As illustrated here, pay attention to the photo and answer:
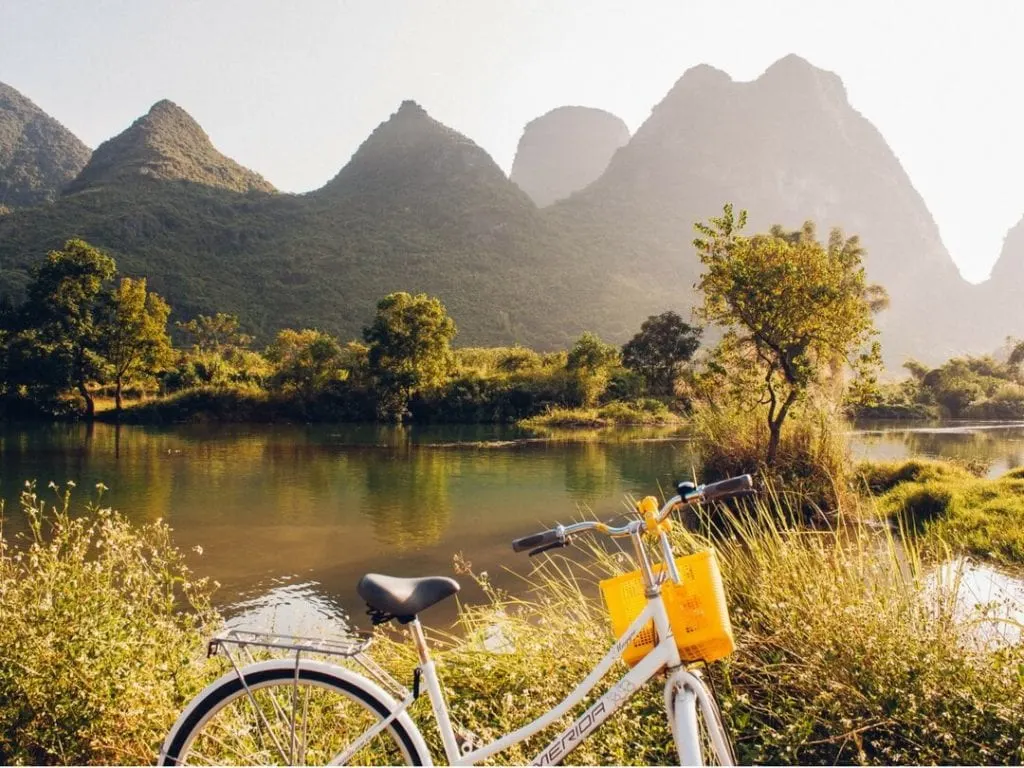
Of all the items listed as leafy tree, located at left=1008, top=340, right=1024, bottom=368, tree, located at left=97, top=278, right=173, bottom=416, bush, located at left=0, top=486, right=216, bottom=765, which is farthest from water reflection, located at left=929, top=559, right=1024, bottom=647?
leafy tree, located at left=1008, top=340, right=1024, bottom=368

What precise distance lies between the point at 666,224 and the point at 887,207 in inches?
3045

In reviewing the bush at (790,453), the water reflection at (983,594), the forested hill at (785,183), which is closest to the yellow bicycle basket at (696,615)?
the water reflection at (983,594)

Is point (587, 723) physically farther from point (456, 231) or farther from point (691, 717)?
point (456, 231)

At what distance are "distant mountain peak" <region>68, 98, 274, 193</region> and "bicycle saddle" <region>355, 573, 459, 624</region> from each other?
3304 inches

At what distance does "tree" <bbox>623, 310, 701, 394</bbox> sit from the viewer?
3819 centimetres

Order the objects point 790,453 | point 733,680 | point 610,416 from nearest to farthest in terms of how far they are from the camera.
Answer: point 733,680
point 790,453
point 610,416

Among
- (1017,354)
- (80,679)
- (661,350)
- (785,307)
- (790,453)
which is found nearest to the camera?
(80,679)

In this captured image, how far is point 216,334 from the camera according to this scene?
159ft

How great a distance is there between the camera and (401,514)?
37.3 feet

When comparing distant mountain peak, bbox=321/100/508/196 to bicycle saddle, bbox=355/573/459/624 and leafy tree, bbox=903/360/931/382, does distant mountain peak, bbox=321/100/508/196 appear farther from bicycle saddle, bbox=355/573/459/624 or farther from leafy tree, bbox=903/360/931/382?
bicycle saddle, bbox=355/573/459/624

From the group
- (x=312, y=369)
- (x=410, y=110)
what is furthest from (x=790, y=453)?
(x=410, y=110)

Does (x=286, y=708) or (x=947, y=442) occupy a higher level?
(x=286, y=708)

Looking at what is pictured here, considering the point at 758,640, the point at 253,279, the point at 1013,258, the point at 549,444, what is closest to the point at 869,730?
the point at 758,640

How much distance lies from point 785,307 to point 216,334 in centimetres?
4498
